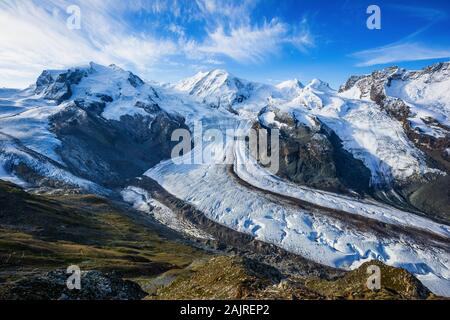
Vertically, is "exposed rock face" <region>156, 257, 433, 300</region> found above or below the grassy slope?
above

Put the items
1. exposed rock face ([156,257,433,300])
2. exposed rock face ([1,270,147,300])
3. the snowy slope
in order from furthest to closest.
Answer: the snowy slope < exposed rock face ([1,270,147,300]) < exposed rock face ([156,257,433,300])

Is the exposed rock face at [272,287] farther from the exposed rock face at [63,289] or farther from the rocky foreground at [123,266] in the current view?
the exposed rock face at [63,289]

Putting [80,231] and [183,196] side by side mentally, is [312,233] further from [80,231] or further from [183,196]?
[80,231]

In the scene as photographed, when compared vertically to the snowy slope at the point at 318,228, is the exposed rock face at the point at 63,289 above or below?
above

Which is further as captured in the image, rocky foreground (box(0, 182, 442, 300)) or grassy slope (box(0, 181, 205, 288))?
grassy slope (box(0, 181, 205, 288))
